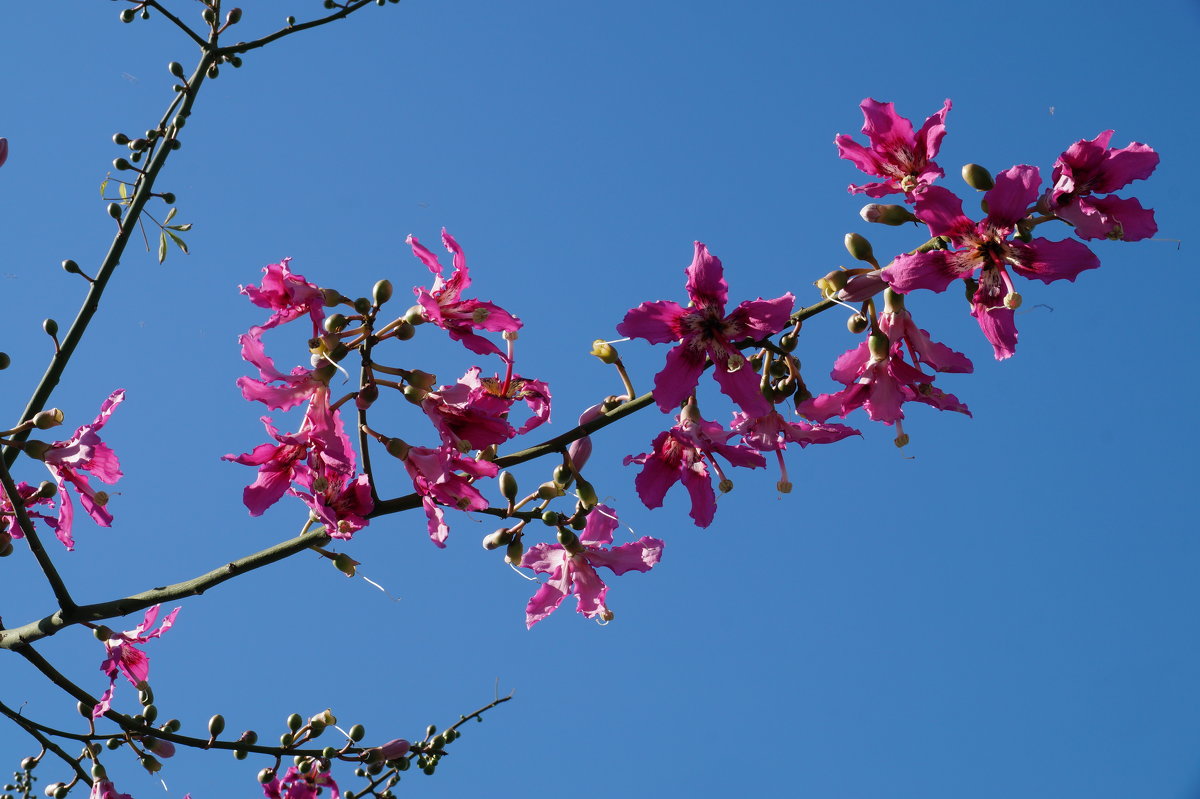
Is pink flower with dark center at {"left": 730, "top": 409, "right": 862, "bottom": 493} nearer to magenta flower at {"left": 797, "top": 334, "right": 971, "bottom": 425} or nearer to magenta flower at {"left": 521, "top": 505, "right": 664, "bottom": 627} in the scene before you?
magenta flower at {"left": 797, "top": 334, "right": 971, "bottom": 425}

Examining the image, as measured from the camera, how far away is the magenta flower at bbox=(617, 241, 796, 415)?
261 centimetres

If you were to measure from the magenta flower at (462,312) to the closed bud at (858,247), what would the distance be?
1.01 meters

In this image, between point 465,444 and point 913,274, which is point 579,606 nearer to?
point 465,444

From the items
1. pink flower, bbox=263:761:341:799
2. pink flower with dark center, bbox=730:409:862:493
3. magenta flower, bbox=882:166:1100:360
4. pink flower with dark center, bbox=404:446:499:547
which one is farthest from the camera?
pink flower, bbox=263:761:341:799

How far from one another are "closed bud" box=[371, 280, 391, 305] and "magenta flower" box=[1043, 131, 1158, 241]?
1704 mm

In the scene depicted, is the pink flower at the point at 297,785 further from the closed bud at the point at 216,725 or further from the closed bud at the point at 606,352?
the closed bud at the point at 606,352

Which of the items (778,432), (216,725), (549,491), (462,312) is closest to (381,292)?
(462,312)

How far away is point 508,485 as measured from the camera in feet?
9.31

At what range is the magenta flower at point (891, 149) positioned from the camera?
9.09 feet

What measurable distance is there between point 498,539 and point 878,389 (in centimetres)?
119

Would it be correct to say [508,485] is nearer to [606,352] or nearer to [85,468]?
[606,352]

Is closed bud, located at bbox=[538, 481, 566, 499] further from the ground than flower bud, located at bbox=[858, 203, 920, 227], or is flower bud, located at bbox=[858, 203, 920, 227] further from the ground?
flower bud, located at bbox=[858, 203, 920, 227]

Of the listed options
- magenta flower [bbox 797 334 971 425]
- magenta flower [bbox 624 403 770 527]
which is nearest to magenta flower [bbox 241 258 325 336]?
magenta flower [bbox 624 403 770 527]

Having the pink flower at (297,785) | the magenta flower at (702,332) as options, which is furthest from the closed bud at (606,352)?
the pink flower at (297,785)
